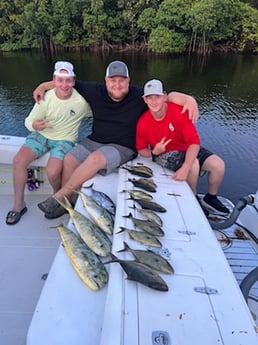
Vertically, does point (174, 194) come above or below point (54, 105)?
below

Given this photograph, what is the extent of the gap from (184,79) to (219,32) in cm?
1473

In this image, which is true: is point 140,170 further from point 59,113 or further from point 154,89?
point 59,113

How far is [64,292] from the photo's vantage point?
1.79m

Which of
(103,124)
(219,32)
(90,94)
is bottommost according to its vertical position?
(103,124)

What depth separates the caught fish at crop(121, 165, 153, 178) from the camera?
9.68 feet

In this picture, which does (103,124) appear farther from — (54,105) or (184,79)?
(184,79)

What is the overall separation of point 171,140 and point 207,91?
53.3 ft

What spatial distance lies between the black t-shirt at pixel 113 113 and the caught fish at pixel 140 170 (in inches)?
13.9

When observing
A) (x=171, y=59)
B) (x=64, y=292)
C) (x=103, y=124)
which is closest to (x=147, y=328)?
(x=64, y=292)

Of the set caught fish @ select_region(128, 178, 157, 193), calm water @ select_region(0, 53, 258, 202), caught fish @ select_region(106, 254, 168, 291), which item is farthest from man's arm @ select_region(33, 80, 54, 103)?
calm water @ select_region(0, 53, 258, 202)

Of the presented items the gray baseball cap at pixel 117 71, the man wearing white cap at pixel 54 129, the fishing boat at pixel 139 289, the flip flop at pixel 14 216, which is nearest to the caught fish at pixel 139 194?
the fishing boat at pixel 139 289

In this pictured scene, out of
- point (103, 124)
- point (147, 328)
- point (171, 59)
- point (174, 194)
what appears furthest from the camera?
point (171, 59)

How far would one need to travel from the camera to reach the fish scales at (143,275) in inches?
62.5

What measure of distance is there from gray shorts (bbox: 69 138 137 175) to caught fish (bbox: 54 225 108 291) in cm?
103
